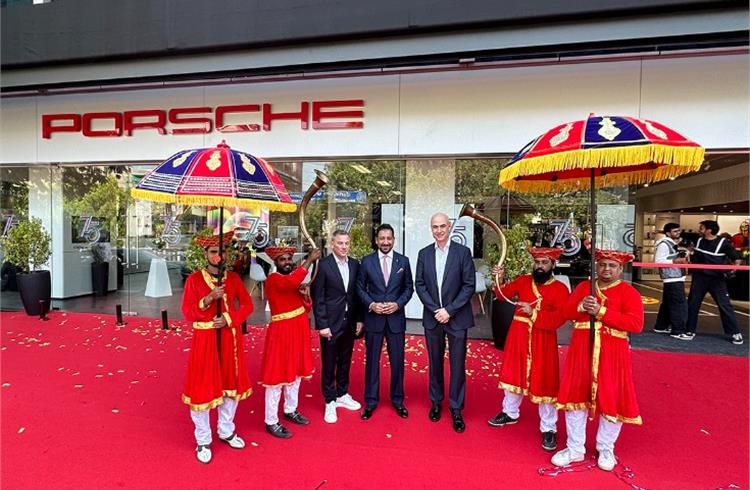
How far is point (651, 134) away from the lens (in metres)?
2.76

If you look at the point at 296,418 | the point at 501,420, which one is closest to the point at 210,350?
the point at 296,418

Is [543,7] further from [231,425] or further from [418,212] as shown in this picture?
[231,425]

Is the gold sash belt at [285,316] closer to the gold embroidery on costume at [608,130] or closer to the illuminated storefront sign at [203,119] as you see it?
the gold embroidery on costume at [608,130]

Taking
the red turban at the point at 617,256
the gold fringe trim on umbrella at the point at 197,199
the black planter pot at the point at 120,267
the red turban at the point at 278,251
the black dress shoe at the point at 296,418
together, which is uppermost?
the gold fringe trim on umbrella at the point at 197,199

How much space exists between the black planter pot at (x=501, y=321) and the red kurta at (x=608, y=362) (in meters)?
3.03

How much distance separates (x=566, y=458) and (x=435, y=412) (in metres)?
1.14

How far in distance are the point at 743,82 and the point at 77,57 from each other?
32.9 feet

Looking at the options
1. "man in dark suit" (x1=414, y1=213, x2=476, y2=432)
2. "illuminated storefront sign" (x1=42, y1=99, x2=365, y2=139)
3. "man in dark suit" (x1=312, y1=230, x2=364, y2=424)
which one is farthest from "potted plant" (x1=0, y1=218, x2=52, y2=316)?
"man in dark suit" (x1=414, y1=213, x2=476, y2=432)

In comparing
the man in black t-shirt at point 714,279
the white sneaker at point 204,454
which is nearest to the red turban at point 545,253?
the white sneaker at point 204,454

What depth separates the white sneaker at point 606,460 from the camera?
3.11 m

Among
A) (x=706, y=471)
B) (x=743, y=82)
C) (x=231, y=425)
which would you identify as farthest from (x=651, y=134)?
(x=743, y=82)

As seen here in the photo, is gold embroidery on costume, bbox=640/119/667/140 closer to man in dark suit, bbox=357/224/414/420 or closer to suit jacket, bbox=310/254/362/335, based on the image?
man in dark suit, bbox=357/224/414/420

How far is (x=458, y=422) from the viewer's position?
375 centimetres

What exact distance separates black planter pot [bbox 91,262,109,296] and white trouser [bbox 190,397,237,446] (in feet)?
26.6
